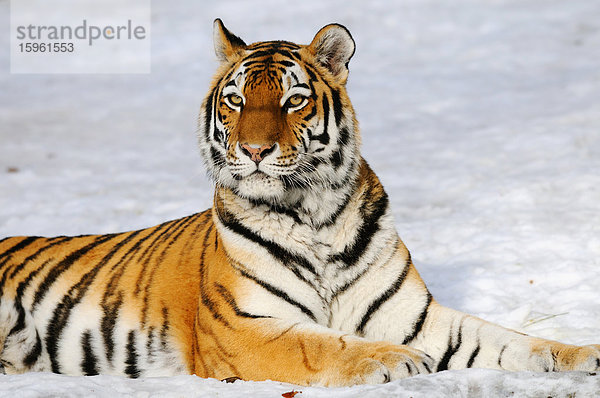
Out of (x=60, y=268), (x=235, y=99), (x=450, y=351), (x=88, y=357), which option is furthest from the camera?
(x=60, y=268)

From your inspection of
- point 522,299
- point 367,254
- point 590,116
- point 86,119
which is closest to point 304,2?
point 86,119

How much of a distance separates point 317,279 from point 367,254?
0.65 feet

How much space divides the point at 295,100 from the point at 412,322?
0.85 metres

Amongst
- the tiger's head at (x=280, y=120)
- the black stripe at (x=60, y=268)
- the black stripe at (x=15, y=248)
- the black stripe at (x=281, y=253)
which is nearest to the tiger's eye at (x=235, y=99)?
the tiger's head at (x=280, y=120)

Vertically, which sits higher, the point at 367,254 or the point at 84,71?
the point at 84,71

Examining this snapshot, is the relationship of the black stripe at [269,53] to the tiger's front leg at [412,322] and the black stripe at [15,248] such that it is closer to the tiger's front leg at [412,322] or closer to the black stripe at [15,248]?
the tiger's front leg at [412,322]

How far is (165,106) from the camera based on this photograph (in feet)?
26.4

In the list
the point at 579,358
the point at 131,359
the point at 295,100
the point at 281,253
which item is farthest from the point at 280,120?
the point at 579,358

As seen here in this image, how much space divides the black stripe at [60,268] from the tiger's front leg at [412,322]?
4.00ft

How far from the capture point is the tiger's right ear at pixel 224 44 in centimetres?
309

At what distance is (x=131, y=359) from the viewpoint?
3.04 metres

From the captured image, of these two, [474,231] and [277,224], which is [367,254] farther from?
[474,231]

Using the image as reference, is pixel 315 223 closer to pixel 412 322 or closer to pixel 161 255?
pixel 412 322

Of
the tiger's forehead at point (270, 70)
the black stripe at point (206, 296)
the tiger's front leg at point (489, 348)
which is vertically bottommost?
the tiger's front leg at point (489, 348)
